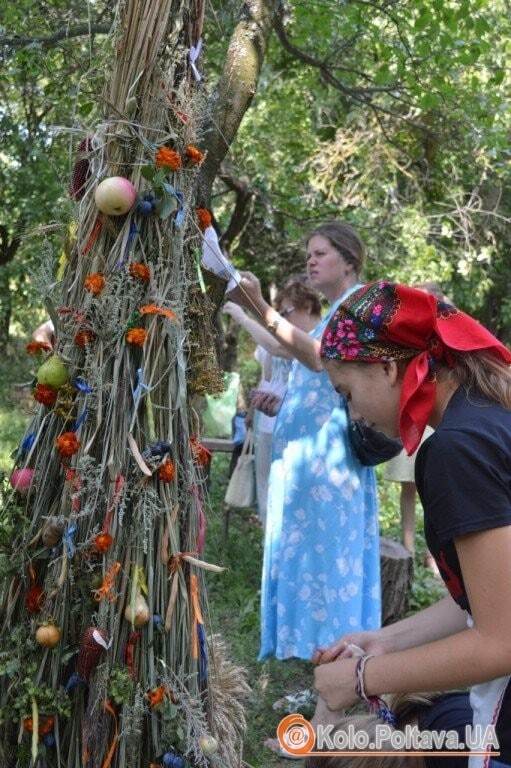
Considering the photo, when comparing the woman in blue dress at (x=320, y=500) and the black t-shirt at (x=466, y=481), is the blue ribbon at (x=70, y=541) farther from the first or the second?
the woman in blue dress at (x=320, y=500)

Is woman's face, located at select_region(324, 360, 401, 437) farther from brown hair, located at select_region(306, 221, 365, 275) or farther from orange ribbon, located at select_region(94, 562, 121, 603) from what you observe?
brown hair, located at select_region(306, 221, 365, 275)

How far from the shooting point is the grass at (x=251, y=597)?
3121 mm

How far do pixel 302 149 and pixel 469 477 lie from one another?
22.4 ft

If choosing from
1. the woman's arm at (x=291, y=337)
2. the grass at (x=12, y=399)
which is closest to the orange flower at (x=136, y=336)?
the woman's arm at (x=291, y=337)

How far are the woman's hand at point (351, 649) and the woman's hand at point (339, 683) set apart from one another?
101 mm

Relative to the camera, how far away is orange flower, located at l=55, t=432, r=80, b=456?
73.0 inches

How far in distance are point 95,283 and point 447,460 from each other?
3.22 ft

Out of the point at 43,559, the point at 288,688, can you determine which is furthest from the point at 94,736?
the point at 288,688

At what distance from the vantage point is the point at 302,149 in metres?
7.63

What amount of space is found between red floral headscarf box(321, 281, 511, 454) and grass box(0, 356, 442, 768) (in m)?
1.00

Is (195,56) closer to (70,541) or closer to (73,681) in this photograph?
(70,541)

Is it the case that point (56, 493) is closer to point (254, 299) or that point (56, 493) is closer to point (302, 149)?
point (254, 299)

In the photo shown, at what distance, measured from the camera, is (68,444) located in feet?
6.08

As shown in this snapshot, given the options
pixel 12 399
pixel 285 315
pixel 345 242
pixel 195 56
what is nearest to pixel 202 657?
pixel 195 56
